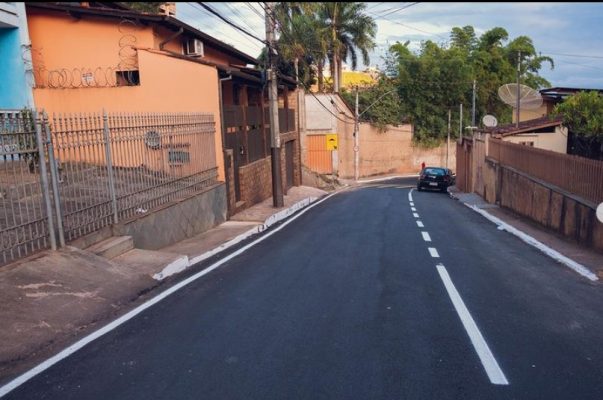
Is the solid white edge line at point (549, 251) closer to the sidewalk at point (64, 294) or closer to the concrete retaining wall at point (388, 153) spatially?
the sidewalk at point (64, 294)

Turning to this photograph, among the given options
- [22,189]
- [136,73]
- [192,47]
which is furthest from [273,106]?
[22,189]

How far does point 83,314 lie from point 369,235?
8012 millimetres

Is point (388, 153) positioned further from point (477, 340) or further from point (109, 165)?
point (477, 340)

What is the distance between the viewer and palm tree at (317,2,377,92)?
153 feet

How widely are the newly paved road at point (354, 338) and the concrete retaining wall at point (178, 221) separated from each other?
6.58ft

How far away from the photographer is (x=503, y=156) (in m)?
22.0

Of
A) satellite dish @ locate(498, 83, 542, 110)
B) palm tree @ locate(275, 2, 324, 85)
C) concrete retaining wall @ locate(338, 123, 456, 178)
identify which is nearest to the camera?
satellite dish @ locate(498, 83, 542, 110)

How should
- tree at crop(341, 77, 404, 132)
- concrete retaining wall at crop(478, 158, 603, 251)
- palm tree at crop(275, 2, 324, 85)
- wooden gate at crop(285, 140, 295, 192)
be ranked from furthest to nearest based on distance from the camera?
tree at crop(341, 77, 404, 132), palm tree at crop(275, 2, 324, 85), wooden gate at crop(285, 140, 295, 192), concrete retaining wall at crop(478, 158, 603, 251)

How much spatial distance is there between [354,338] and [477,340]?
1308mm

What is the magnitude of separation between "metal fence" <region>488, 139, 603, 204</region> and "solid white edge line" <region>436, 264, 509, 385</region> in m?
5.37

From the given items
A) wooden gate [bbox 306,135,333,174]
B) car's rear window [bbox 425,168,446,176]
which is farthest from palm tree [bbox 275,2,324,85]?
car's rear window [bbox 425,168,446,176]

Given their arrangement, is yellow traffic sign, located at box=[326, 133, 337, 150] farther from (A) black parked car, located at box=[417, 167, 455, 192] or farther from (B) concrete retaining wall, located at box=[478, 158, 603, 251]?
(B) concrete retaining wall, located at box=[478, 158, 603, 251]

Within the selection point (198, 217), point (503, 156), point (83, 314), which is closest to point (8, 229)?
point (83, 314)

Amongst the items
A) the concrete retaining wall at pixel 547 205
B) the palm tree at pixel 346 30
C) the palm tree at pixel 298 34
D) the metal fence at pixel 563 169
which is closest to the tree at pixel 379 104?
the palm tree at pixel 346 30
